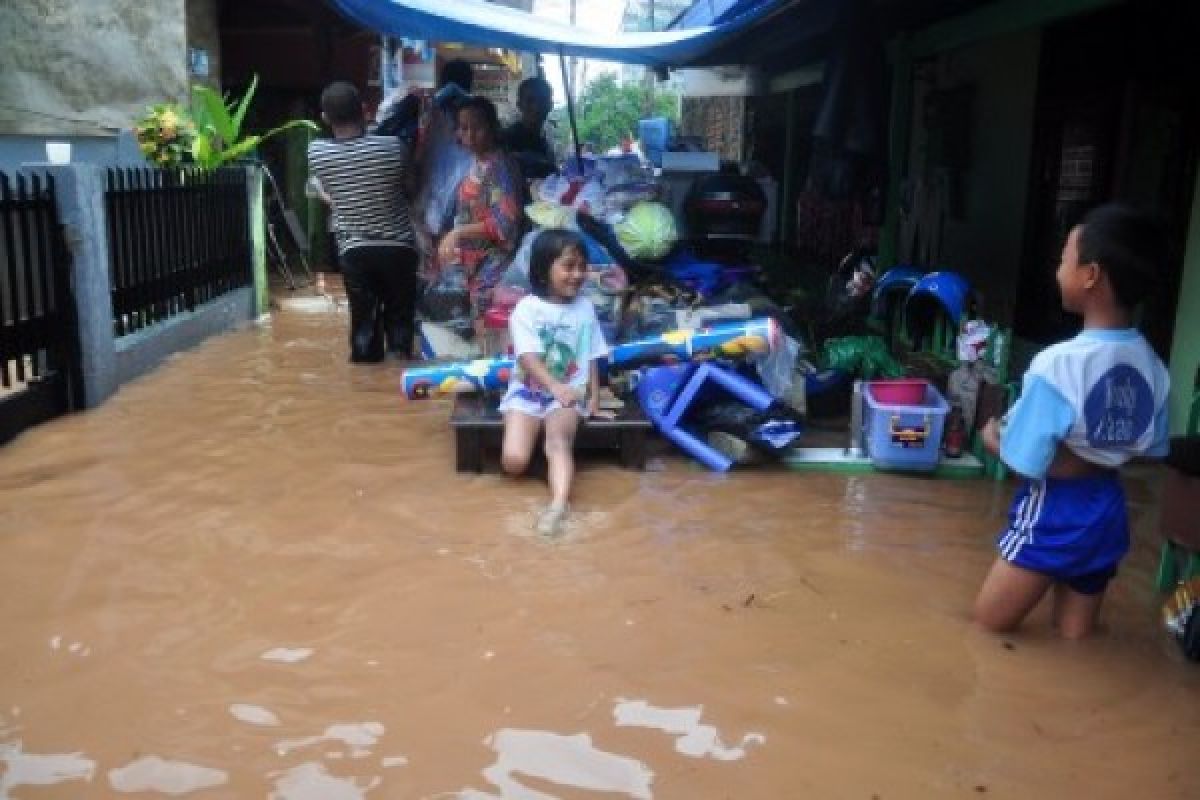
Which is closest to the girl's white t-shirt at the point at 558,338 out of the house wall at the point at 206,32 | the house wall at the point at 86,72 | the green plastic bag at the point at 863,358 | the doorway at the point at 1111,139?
the green plastic bag at the point at 863,358

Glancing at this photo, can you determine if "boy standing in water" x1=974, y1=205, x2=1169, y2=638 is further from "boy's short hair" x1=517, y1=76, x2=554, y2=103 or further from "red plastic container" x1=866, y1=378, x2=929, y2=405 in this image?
"boy's short hair" x1=517, y1=76, x2=554, y2=103

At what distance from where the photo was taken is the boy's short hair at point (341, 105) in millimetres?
6855

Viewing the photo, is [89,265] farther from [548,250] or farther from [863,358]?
[863,358]

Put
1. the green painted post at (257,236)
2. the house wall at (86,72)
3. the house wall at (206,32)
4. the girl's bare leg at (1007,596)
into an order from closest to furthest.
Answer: the girl's bare leg at (1007,596)
the green painted post at (257,236)
the house wall at (86,72)
the house wall at (206,32)

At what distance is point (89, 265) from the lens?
20.2 ft

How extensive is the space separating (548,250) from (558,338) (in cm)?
42

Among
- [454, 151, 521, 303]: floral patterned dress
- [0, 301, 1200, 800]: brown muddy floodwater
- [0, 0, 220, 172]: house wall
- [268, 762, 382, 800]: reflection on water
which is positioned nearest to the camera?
[268, 762, 382, 800]: reflection on water

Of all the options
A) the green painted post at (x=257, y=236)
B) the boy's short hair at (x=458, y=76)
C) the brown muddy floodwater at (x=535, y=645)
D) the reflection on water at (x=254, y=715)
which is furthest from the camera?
the green painted post at (x=257, y=236)

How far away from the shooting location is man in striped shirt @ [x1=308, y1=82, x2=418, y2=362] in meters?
6.98

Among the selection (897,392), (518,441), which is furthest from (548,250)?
(897,392)

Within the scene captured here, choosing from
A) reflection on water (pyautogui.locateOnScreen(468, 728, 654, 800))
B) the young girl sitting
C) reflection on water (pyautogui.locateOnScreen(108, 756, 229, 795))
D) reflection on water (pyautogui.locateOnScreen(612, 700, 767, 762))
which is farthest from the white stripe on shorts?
reflection on water (pyautogui.locateOnScreen(108, 756, 229, 795))

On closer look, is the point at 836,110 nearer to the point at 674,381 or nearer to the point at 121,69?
the point at 674,381

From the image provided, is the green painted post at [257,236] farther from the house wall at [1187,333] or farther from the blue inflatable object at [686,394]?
the house wall at [1187,333]

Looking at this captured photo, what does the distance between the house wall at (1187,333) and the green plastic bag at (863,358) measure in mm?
1408
